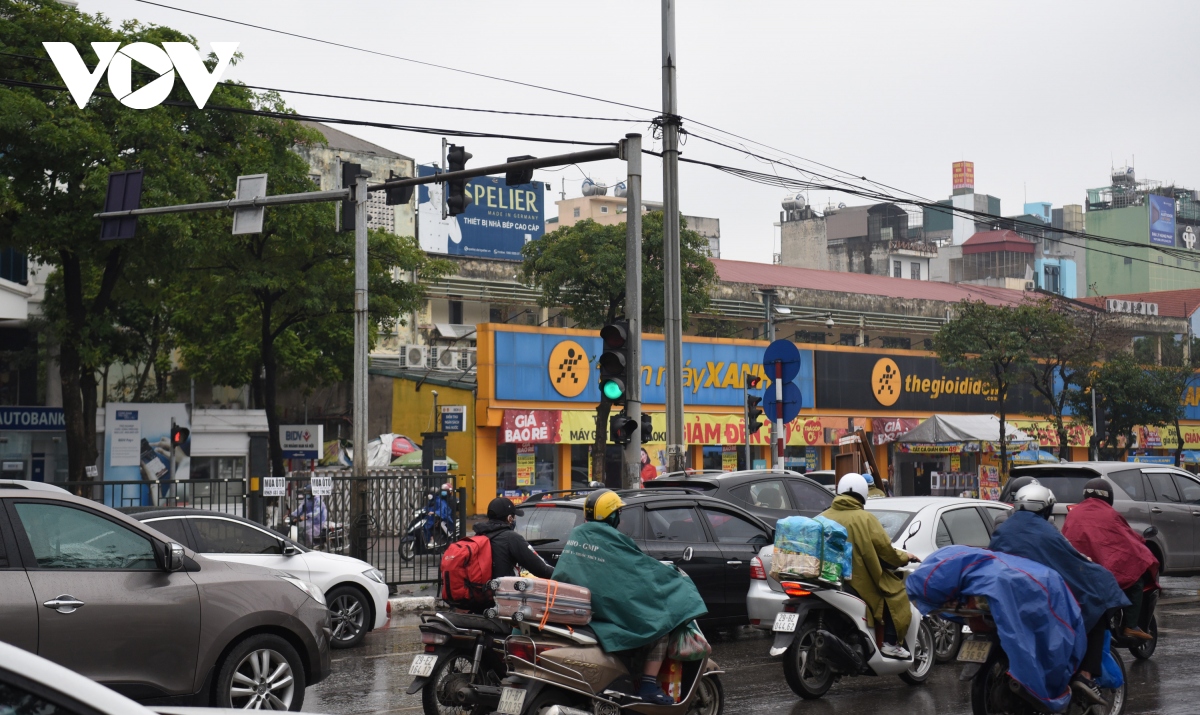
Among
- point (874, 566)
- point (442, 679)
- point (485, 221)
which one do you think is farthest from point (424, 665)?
point (485, 221)

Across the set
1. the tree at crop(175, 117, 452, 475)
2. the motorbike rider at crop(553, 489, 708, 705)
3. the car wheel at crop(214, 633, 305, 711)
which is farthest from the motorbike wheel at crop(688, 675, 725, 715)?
the tree at crop(175, 117, 452, 475)

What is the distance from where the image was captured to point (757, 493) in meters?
14.5

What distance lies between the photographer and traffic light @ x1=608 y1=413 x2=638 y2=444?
15008mm

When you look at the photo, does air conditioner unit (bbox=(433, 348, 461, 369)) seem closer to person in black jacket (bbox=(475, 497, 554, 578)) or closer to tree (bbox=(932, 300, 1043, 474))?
tree (bbox=(932, 300, 1043, 474))

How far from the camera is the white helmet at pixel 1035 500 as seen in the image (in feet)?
24.9

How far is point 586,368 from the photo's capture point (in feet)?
123

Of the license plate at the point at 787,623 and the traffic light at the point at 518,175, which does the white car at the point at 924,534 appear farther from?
the traffic light at the point at 518,175

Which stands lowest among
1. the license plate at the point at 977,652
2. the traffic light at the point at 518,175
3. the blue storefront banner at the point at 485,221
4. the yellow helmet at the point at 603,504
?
the license plate at the point at 977,652

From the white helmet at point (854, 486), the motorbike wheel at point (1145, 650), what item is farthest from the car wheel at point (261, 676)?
the motorbike wheel at point (1145, 650)

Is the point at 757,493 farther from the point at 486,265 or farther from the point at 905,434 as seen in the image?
the point at 486,265

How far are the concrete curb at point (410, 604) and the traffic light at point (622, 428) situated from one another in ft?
11.0

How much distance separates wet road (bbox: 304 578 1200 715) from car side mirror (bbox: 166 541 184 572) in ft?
7.40

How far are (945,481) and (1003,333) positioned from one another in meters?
6.45

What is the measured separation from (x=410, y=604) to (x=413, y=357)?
28022 millimetres
